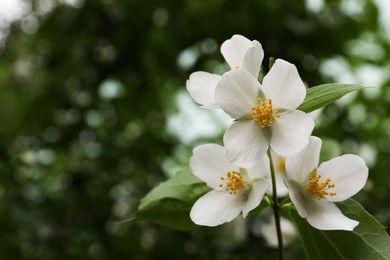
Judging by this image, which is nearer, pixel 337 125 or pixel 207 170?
pixel 207 170

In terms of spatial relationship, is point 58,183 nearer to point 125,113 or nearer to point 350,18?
point 125,113

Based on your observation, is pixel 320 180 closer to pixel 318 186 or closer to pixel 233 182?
pixel 318 186

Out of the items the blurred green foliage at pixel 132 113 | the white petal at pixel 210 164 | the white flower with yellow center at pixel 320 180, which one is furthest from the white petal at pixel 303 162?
the blurred green foliage at pixel 132 113

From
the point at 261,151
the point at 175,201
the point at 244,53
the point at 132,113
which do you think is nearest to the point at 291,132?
the point at 261,151

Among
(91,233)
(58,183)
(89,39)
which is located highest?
(89,39)

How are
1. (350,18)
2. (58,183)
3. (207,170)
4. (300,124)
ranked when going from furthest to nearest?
(58,183)
(350,18)
(207,170)
(300,124)

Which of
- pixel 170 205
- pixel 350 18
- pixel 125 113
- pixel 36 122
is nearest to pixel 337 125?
pixel 350 18

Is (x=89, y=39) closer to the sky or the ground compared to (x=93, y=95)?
closer to the sky
